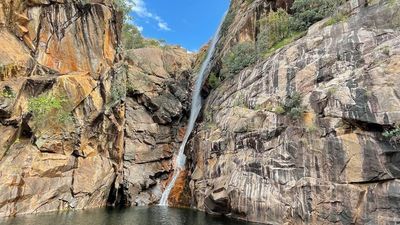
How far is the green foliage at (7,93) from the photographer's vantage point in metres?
24.5

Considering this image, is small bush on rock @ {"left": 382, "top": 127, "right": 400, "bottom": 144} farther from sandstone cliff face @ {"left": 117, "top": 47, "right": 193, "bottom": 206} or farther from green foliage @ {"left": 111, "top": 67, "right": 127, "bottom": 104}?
sandstone cliff face @ {"left": 117, "top": 47, "right": 193, "bottom": 206}

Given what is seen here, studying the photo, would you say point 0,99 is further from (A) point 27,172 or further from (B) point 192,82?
(B) point 192,82

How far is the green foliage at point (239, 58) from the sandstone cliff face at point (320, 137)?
391 cm

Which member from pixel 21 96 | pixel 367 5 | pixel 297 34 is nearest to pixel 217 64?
pixel 297 34

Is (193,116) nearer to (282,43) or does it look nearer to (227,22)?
(227,22)

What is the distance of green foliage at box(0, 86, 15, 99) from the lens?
24484mm

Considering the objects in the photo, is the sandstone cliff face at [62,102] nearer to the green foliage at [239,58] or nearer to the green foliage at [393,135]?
the green foliage at [239,58]

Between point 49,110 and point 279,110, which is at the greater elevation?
point 279,110

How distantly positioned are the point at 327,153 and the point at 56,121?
2190 centimetres

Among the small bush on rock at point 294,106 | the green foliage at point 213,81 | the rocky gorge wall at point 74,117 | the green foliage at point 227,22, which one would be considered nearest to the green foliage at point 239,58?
the green foliage at point 213,81

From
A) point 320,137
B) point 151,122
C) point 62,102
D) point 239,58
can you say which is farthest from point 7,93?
point 320,137

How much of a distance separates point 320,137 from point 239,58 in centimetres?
1618

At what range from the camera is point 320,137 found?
22016mm

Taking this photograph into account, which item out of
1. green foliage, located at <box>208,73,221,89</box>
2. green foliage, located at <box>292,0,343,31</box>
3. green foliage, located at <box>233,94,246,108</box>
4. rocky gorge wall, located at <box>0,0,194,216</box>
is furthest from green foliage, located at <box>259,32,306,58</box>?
rocky gorge wall, located at <box>0,0,194,216</box>
